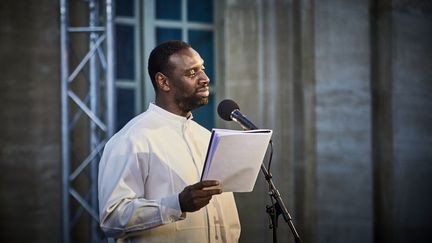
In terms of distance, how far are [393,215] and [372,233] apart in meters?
0.32

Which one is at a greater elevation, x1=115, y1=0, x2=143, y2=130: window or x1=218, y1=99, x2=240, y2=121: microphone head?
x1=115, y1=0, x2=143, y2=130: window

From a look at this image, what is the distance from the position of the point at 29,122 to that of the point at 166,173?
10.6ft

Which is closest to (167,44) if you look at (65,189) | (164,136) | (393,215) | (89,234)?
(164,136)

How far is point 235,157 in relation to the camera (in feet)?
7.54

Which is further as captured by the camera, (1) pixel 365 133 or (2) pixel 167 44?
(1) pixel 365 133

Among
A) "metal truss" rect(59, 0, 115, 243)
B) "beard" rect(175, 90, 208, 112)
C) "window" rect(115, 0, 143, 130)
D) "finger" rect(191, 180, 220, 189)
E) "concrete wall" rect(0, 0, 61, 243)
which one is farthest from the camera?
"window" rect(115, 0, 143, 130)

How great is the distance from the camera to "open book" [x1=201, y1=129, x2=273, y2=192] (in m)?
2.21

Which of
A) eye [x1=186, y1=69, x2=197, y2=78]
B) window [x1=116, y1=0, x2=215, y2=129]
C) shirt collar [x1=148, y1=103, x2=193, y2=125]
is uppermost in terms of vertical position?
window [x1=116, y1=0, x2=215, y2=129]

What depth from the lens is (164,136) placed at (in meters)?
2.61

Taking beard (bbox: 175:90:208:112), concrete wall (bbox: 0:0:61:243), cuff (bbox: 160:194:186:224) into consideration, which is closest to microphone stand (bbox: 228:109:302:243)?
beard (bbox: 175:90:208:112)

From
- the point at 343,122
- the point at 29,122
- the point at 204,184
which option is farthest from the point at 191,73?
the point at 343,122

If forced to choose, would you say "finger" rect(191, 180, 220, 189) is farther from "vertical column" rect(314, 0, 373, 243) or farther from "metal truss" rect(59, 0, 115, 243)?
"vertical column" rect(314, 0, 373, 243)

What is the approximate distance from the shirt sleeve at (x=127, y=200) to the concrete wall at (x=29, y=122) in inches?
121

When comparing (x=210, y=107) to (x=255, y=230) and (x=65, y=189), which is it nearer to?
(x=255, y=230)
